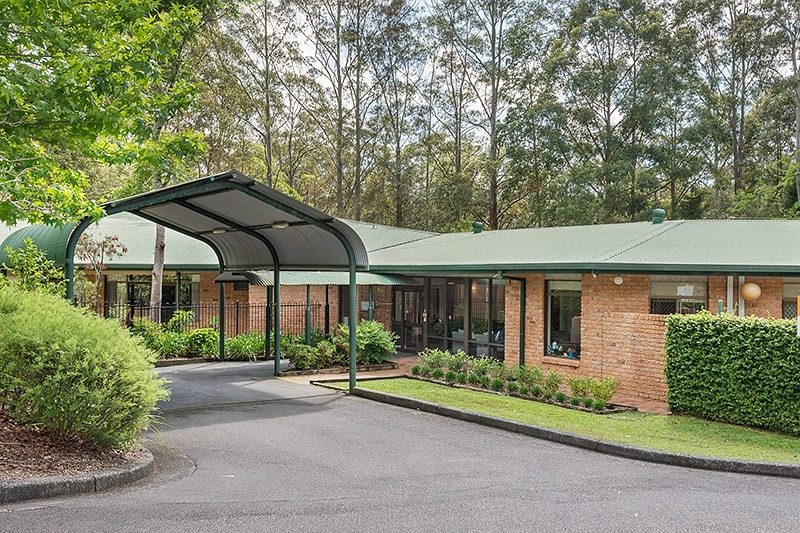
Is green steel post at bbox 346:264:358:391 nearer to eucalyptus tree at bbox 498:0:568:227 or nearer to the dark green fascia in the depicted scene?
the dark green fascia

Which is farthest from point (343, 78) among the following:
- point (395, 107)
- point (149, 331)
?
point (149, 331)

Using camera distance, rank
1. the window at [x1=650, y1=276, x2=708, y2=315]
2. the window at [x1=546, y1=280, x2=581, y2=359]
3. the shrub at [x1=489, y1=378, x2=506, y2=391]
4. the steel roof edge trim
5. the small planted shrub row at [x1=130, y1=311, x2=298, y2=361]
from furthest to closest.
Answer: the small planted shrub row at [x1=130, y1=311, x2=298, y2=361]
the window at [x1=546, y1=280, x2=581, y2=359]
the window at [x1=650, y1=276, x2=708, y2=315]
the shrub at [x1=489, y1=378, x2=506, y2=391]
the steel roof edge trim

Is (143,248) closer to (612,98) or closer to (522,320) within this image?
(522,320)

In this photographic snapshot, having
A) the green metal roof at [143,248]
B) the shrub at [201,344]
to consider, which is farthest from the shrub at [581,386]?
the green metal roof at [143,248]

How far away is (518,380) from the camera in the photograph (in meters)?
13.3

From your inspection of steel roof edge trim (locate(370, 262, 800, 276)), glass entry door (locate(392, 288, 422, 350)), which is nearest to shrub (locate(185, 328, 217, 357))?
glass entry door (locate(392, 288, 422, 350))

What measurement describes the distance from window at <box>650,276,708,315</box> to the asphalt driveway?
18.4 ft

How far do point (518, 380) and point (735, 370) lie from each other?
4.44 meters

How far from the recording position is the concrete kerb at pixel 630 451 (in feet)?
24.5

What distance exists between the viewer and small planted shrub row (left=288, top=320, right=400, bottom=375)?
50.9ft

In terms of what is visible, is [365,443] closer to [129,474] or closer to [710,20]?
[129,474]

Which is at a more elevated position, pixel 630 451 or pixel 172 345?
pixel 172 345

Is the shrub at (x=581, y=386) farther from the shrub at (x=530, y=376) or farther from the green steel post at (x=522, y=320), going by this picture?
the green steel post at (x=522, y=320)

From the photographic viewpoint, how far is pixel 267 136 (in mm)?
35812
